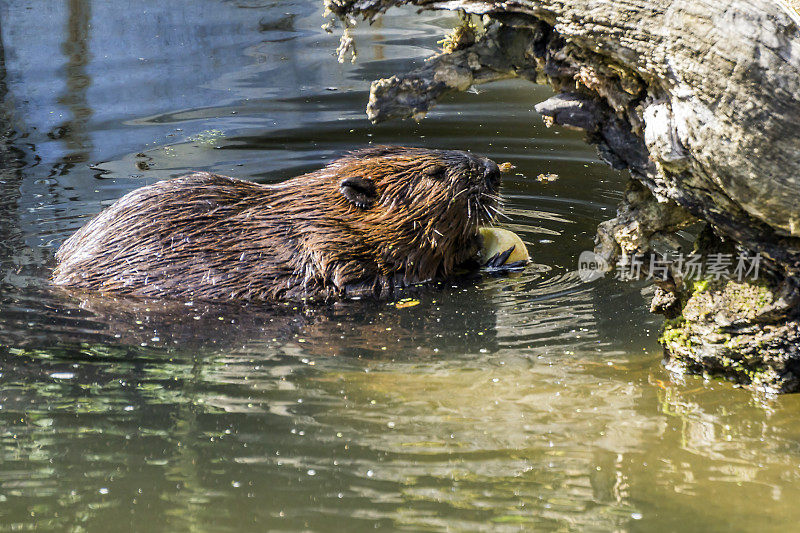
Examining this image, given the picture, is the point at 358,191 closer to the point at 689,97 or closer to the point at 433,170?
the point at 433,170

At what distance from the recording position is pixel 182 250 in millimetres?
5531

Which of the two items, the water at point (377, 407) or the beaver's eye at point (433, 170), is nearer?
the water at point (377, 407)

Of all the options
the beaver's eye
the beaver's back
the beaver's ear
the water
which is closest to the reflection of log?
the water

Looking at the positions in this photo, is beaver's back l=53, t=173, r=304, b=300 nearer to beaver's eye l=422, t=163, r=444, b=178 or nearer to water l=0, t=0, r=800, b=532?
water l=0, t=0, r=800, b=532

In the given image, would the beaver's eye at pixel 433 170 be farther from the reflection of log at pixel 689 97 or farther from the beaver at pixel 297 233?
the reflection of log at pixel 689 97

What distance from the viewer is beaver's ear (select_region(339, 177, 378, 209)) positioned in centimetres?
582

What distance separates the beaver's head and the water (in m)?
0.31

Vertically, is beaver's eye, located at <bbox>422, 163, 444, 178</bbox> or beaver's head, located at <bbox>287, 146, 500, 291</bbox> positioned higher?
beaver's eye, located at <bbox>422, 163, 444, 178</bbox>

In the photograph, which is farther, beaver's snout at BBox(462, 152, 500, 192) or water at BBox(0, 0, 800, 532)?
beaver's snout at BBox(462, 152, 500, 192)

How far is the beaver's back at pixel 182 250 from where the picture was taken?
5508 millimetres

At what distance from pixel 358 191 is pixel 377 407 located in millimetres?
2298

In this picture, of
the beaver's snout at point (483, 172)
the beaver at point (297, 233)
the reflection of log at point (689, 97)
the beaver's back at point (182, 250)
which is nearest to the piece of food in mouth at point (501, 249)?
the beaver at point (297, 233)

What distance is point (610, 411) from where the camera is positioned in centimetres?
378

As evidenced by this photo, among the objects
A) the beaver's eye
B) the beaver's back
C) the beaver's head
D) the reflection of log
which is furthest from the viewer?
the beaver's eye
